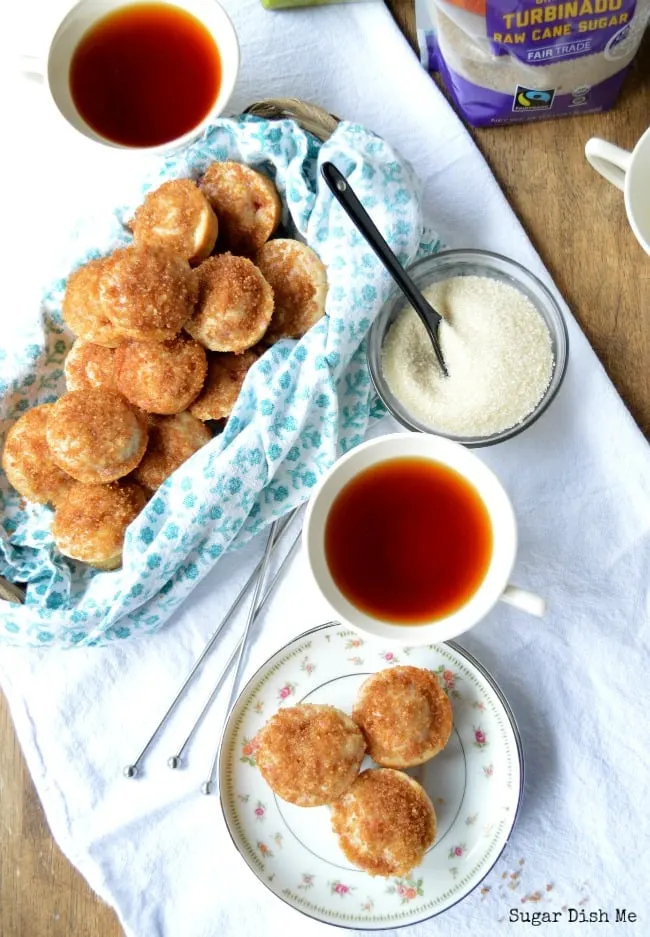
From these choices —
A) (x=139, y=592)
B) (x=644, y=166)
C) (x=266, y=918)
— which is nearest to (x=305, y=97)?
(x=644, y=166)

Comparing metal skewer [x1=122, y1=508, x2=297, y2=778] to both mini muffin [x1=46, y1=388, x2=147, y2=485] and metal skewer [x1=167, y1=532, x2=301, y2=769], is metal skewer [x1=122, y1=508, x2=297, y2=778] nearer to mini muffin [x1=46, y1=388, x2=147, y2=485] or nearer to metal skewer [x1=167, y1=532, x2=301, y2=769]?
metal skewer [x1=167, y1=532, x2=301, y2=769]

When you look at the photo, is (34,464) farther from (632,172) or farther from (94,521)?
(632,172)

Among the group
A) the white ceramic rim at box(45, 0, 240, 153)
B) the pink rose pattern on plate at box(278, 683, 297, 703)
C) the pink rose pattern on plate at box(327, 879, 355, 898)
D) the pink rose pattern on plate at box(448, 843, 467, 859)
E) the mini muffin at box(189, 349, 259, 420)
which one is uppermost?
the white ceramic rim at box(45, 0, 240, 153)

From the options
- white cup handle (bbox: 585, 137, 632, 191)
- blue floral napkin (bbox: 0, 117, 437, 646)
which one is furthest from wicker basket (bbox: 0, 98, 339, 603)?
white cup handle (bbox: 585, 137, 632, 191)

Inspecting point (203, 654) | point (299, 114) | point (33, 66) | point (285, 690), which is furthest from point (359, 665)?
point (33, 66)

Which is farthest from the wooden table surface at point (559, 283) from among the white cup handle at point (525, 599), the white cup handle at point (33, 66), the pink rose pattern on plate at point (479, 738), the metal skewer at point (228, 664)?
the white cup handle at point (33, 66)

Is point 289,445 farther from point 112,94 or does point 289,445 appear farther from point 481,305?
point 112,94
